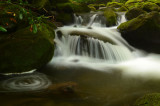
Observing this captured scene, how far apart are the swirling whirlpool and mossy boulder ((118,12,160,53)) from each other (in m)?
6.05

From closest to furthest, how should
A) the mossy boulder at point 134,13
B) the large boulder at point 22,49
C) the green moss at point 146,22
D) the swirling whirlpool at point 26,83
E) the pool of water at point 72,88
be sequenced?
the pool of water at point 72,88, the swirling whirlpool at point 26,83, the large boulder at point 22,49, the green moss at point 146,22, the mossy boulder at point 134,13

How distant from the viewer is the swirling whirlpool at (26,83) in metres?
4.27

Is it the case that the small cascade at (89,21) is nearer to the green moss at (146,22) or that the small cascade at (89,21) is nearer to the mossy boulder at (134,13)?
the mossy boulder at (134,13)

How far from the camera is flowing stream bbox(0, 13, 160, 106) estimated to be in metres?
3.84

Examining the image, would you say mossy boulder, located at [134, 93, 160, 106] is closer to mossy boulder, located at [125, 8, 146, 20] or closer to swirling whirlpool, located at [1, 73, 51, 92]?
swirling whirlpool, located at [1, 73, 51, 92]

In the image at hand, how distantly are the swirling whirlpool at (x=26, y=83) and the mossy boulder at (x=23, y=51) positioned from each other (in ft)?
1.30

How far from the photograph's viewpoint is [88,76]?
548cm

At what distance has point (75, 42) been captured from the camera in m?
7.72

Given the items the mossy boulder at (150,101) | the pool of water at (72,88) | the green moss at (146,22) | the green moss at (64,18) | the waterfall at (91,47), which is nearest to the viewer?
the mossy boulder at (150,101)

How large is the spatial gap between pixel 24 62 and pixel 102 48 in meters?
4.08

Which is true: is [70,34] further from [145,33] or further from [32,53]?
[145,33]

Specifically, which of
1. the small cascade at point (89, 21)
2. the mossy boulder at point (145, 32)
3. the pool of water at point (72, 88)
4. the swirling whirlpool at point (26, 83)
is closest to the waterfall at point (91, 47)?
the mossy boulder at point (145, 32)

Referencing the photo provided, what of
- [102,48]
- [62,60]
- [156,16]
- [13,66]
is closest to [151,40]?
[156,16]

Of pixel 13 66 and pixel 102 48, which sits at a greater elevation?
pixel 13 66
